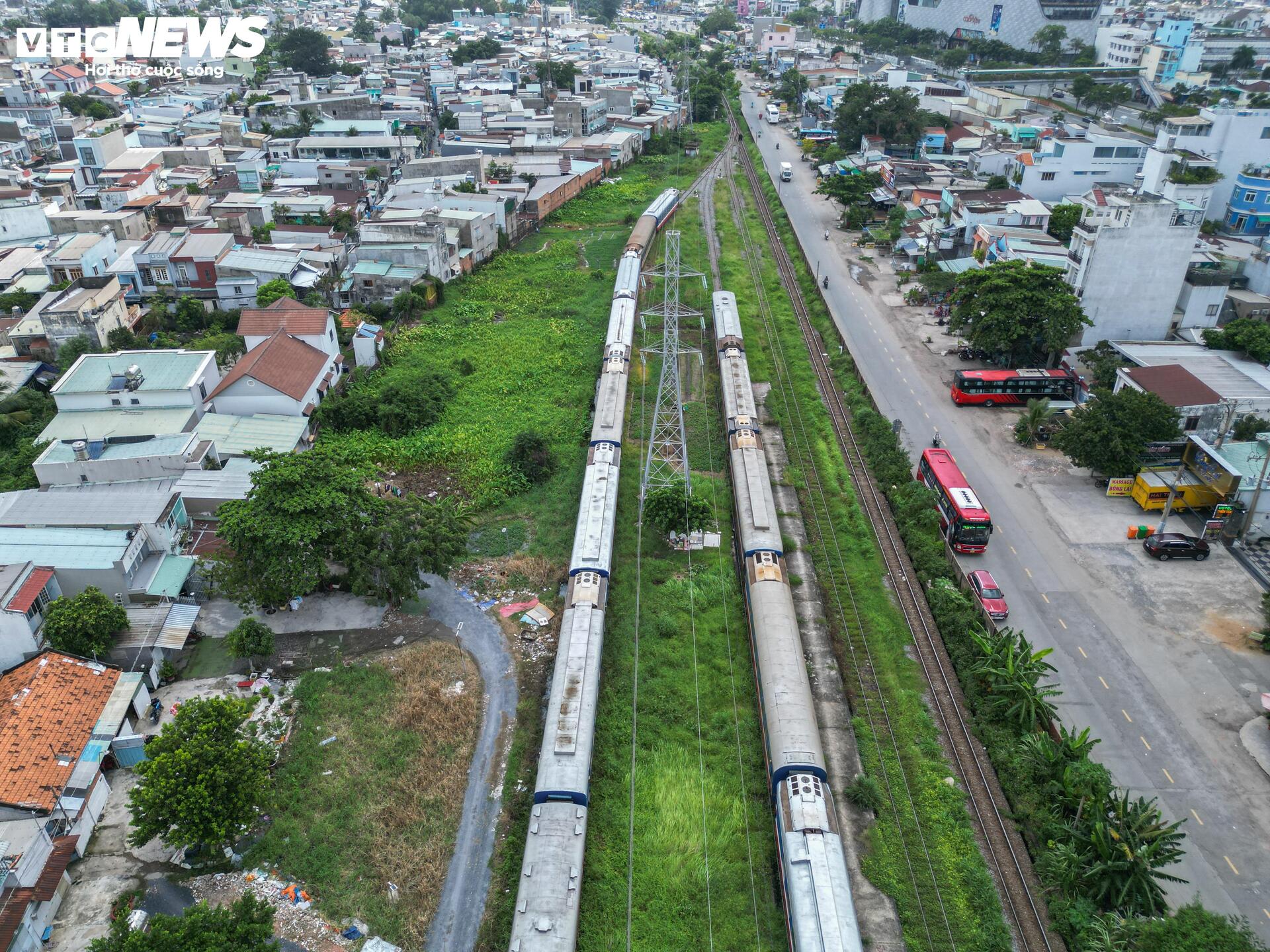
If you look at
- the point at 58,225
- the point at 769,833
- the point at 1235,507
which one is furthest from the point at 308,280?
the point at 1235,507

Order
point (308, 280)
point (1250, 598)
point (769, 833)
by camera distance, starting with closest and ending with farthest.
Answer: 1. point (769, 833)
2. point (1250, 598)
3. point (308, 280)

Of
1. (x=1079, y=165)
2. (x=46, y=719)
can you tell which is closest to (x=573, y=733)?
(x=46, y=719)

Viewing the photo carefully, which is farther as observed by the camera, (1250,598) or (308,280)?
(308,280)

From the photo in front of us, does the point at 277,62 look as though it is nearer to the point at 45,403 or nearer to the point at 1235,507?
the point at 45,403

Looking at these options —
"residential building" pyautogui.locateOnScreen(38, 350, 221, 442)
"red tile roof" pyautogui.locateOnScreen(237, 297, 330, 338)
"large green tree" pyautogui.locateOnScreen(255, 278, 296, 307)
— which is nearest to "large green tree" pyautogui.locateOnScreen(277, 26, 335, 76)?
"large green tree" pyautogui.locateOnScreen(255, 278, 296, 307)

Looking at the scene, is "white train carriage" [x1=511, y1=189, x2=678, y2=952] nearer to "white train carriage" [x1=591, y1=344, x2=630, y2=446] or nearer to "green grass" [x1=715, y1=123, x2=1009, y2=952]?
"white train carriage" [x1=591, y1=344, x2=630, y2=446]

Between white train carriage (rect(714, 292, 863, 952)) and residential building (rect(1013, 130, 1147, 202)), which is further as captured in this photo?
Answer: residential building (rect(1013, 130, 1147, 202))

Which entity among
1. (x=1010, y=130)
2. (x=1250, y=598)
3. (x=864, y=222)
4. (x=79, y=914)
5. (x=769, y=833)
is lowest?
(x=79, y=914)
